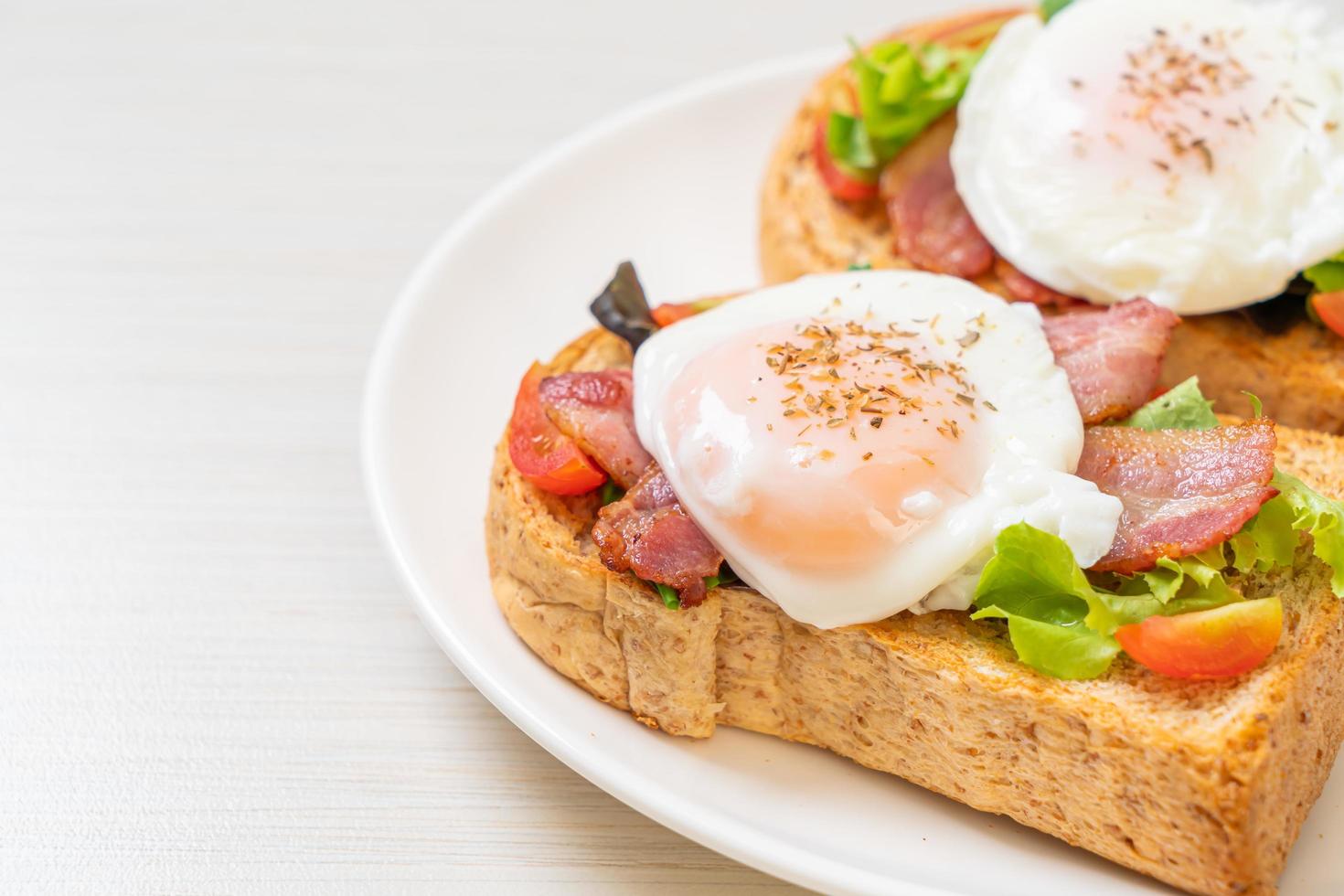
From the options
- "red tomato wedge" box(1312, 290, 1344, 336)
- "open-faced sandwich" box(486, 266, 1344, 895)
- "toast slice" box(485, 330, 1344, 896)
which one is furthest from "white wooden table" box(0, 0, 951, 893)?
"red tomato wedge" box(1312, 290, 1344, 336)

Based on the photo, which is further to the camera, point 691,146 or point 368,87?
point 368,87

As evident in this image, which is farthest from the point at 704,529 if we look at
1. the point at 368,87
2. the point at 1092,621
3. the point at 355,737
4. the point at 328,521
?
the point at 368,87

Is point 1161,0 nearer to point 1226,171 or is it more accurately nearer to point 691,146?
point 1226,171

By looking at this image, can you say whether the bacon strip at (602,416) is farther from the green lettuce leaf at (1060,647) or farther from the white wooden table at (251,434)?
the green lettuce leaf at (1060,647)

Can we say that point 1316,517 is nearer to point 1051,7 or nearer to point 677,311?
point 677,311

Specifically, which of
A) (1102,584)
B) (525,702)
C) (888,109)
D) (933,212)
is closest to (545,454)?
(525,702)

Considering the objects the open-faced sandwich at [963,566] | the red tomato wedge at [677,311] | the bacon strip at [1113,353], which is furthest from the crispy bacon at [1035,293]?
the red tomato wedge at [677,311]
